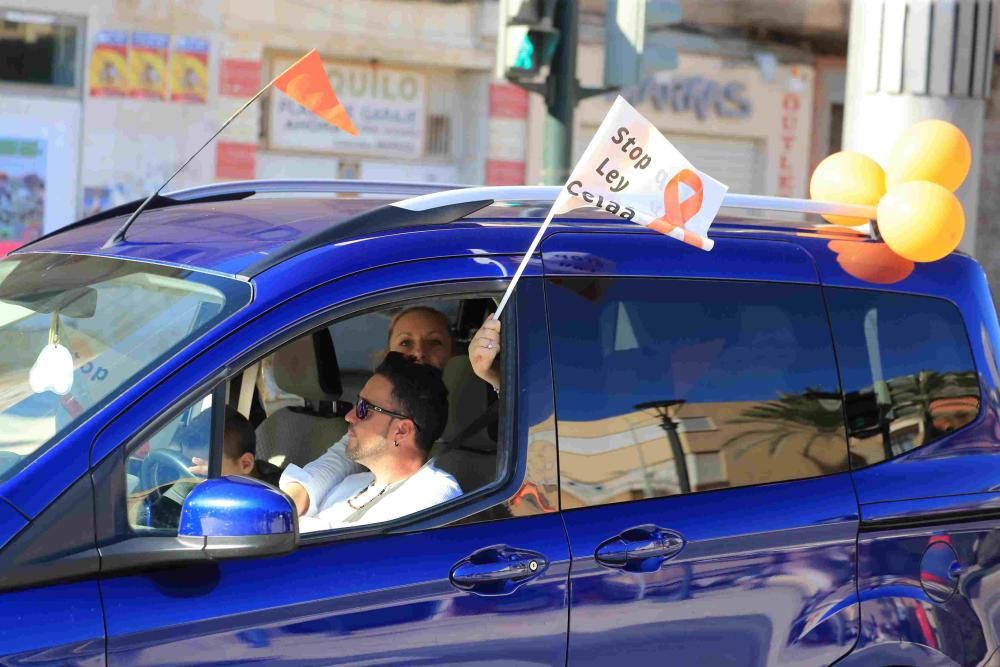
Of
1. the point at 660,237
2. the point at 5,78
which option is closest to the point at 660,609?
the point at 660,237

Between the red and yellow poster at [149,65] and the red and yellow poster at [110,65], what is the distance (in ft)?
0.22

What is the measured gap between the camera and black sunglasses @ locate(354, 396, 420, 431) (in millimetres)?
3560

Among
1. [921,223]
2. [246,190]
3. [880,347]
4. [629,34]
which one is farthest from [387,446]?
[629,34]

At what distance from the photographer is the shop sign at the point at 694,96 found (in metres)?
15.8

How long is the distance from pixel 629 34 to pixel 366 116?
20.0 feet

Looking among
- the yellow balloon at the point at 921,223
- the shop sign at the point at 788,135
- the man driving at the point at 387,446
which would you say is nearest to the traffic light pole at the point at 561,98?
the yellow balloon at the point at 921,223

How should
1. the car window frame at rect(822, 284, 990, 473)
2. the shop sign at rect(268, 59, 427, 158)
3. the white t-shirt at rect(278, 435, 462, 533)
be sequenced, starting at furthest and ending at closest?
1. the shop sign at rect(268, 59, 427, 158)
2. the car window frame at rect(822, 284, 990, 473)
3. the white t-shirt at rect(278, 435, 462, 533)

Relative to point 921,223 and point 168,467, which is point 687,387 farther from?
point 168,467

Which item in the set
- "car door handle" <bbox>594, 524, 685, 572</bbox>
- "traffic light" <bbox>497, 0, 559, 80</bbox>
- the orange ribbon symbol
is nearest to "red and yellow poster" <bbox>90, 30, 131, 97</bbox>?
"traffic light" <bbox>497, 0, 559, 80</bbox>

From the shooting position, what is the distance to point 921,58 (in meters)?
6.72

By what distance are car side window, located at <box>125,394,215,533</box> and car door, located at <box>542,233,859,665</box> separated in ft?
2.55

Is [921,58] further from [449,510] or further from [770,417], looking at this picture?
[449,510]

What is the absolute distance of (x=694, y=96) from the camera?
53.0 feet

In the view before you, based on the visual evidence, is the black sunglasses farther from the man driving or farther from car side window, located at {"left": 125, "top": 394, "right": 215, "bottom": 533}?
car side window, located at {"left": 125, "top": 394, "right": 215, "bottom": 533}
